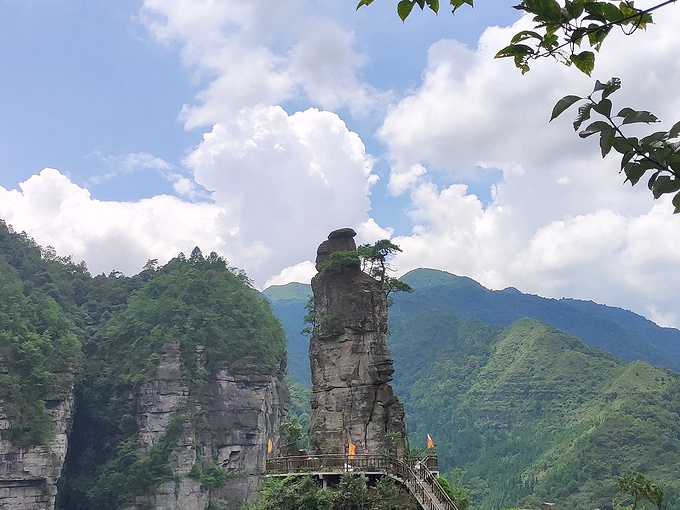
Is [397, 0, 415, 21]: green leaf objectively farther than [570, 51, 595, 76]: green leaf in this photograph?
Yes

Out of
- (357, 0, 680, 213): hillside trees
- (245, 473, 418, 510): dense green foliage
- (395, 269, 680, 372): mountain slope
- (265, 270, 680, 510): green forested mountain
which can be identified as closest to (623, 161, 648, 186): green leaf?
(357, 0, 680, 213): hillside trees

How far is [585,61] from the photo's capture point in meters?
2.15

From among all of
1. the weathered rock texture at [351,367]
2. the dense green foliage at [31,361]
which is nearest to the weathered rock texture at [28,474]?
the dense green foliage at [31,361]

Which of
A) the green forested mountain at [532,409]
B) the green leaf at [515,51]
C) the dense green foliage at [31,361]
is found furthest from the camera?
the green forested mountain at [532,409]

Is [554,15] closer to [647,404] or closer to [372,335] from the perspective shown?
[372,335]

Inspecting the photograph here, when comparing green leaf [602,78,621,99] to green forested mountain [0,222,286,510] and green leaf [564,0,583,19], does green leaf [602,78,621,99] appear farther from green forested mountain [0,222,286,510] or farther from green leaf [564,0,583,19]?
green forested mountain [0,222,286,510]

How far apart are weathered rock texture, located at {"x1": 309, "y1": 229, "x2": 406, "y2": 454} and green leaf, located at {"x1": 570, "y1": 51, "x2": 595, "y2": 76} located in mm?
21241

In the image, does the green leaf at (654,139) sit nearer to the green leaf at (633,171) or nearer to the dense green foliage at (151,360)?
the green leaf at (633,171)

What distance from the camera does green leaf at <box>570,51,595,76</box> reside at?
2133 millimetres

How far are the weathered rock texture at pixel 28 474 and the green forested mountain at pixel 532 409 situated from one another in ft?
126

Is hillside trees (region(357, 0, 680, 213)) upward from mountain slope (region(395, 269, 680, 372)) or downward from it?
downward

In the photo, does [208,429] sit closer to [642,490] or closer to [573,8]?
[642,490]

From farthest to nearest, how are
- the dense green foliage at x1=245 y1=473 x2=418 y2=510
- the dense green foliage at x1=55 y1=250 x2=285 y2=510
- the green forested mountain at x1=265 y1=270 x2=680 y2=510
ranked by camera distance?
the green forested mountain at x1=265 y1=270 x2=680 y2=510
the dense green foliage at x1=55 y1=250 x2=285 y2=510
the dense green foliage at x1=245 y1=473 x2=418 y2=510

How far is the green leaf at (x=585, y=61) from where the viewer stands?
2.13 m
